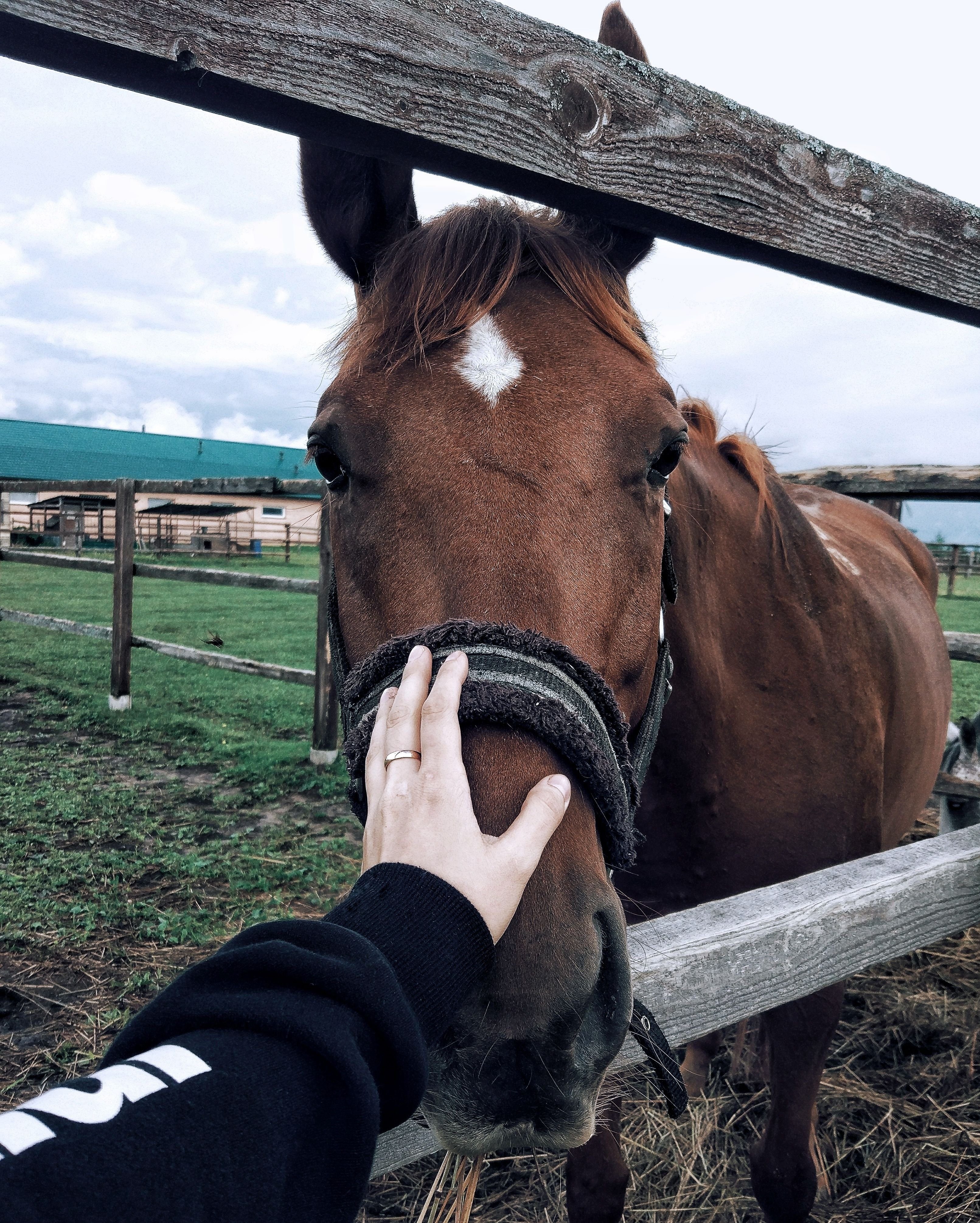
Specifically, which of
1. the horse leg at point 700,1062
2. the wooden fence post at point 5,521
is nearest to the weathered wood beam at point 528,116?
the horse leg at point 700,1062

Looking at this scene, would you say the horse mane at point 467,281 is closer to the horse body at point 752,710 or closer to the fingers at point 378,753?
the horse body at point 752,710

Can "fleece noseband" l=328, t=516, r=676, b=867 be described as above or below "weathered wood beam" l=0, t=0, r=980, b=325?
below

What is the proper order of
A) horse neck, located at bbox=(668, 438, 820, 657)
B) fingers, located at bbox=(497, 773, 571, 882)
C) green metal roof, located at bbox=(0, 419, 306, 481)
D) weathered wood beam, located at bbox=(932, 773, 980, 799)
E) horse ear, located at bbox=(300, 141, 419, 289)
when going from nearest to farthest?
fingers, located at bbox=(497, 773, 571, 882), horse ear, located at bbox=(300, 141, 419, 289), horse neck, located at bbox=(668, 438, 820, 657), weathered wood beam, located at bbox=(932, 773, 980, 799), green metal roof, located at bbox=(0, 419, 306, 481)

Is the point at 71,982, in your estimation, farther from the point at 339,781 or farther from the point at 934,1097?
the point at 934,1097

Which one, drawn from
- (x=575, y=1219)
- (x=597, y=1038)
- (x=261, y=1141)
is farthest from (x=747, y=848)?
(x=261, y=1141)

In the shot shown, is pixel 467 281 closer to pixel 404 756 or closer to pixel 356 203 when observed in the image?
pixel 356 203

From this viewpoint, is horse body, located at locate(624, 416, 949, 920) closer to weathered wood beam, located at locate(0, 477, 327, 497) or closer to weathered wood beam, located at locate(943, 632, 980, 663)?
weathered wood beam, located at locate(943, 632, 980, 663)

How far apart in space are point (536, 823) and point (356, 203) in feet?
4.88

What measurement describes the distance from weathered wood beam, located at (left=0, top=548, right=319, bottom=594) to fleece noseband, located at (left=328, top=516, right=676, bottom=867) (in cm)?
467

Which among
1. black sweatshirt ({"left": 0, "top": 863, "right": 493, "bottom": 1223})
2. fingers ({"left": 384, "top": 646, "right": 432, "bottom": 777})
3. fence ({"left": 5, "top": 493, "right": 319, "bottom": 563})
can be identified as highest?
fingers ({"left": 384, "top": 646, "right": 432, "bottom": 777})

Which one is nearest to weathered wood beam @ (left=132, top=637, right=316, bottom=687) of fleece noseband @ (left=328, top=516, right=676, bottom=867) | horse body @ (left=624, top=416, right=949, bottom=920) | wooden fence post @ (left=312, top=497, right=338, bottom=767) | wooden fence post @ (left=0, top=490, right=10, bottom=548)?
wooden fence post @ (left=312, top=497, right=338, bottom=767)

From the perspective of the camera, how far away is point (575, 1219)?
6.97 feet

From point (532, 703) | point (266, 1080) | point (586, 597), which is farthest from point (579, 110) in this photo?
point (266, 1080)

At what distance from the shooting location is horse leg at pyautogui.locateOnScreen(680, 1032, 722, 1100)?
2945mm
